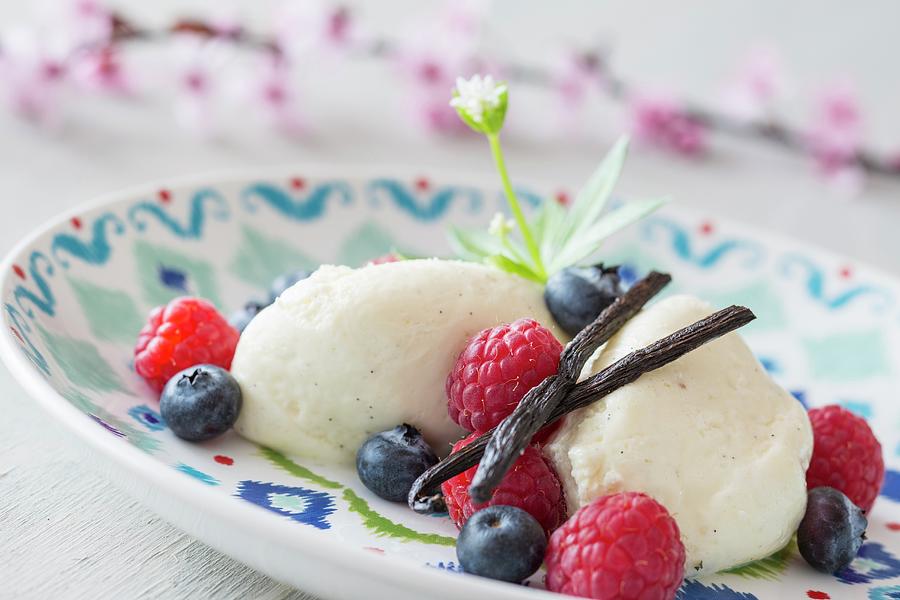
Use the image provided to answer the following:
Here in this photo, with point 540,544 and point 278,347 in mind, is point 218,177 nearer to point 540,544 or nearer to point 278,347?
point 278,347

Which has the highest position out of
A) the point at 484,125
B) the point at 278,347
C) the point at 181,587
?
the point at 484,125

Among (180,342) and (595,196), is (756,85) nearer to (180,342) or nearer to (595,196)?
(595,196)

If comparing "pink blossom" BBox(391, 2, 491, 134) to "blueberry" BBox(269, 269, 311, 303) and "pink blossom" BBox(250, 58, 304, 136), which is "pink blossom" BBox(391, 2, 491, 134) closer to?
"pink blossom" BBox(250, 58, 304, 136)

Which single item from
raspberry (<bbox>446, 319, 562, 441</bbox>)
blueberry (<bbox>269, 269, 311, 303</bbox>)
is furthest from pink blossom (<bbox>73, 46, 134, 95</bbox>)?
raspberry (<bbox>446, 319, 562, 441</bbox>)

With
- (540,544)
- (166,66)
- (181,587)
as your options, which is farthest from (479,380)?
(166,66)

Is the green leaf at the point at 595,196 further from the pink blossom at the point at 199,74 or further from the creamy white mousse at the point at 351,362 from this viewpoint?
the pink blossom at the point at 199,74
